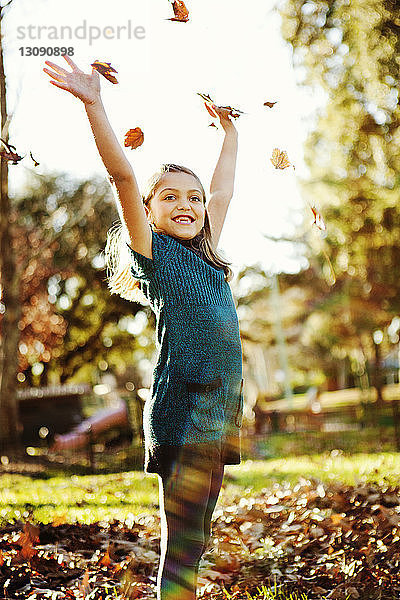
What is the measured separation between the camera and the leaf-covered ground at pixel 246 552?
3115 millimetres

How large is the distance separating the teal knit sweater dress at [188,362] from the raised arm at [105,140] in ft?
0.57

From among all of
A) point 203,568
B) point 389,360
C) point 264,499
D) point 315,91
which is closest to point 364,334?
point 315,91

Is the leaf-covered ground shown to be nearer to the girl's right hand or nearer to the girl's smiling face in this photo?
the girl's smiling face

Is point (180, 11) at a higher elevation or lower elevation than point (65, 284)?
lower

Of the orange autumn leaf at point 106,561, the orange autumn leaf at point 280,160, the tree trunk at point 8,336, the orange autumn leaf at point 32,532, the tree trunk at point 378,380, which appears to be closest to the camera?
the orange autumn leaf at point 280,160

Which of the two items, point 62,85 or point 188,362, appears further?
point 188,362

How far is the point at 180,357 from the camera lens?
2223mm

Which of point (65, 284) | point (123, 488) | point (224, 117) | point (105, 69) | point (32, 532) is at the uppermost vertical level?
point (65, 284)

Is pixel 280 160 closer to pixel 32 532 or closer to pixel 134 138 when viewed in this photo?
pixel 134 138

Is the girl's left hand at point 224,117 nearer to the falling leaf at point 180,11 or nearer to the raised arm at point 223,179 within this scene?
the raised arm at point 223,179

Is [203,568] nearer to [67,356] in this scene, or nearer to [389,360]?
[67,356]

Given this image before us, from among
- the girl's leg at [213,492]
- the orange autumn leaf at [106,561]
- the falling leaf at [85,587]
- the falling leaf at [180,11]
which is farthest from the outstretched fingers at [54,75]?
the orange autumn leaf at [106,561]

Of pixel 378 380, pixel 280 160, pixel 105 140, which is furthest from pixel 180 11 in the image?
pixel 378 380

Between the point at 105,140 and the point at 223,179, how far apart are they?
866mm
